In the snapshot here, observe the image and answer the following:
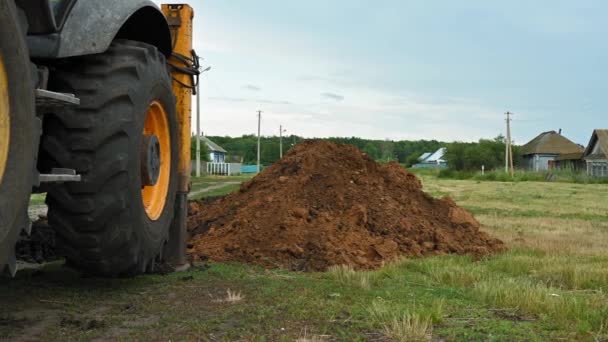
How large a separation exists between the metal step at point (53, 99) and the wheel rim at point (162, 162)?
111 centimetres

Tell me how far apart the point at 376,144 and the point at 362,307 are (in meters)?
98.9

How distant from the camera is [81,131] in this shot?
12.4ft

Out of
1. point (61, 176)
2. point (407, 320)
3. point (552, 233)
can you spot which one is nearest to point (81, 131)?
point (61, 176)

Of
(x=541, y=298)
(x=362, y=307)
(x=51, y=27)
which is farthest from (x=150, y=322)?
(x=541, y=298)

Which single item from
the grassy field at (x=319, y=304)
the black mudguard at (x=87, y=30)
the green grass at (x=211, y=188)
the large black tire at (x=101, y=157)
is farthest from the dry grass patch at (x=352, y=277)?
the green grass at (x=211, y=188)

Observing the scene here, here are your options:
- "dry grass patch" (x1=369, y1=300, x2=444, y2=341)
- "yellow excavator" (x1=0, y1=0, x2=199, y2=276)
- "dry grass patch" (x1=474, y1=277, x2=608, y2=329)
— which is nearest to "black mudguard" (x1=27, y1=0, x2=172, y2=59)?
"yellow excavator" (x1=0, y1=0, x2=199, y2=276)

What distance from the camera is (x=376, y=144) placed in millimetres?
102625

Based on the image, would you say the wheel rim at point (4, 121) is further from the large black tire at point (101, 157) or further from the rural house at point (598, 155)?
the rural house at point (598, 155)

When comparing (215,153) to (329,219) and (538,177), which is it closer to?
(538,177)

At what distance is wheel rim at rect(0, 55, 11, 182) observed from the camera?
2926mm

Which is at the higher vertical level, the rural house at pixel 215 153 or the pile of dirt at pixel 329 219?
the rural house at pixel 215 153

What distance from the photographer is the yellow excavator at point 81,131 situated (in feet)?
9.95

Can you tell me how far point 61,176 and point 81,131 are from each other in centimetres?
34

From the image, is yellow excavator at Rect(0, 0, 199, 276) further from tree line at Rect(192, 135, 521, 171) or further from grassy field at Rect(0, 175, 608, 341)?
tree line at Rect(192, 135, 521, 171)
